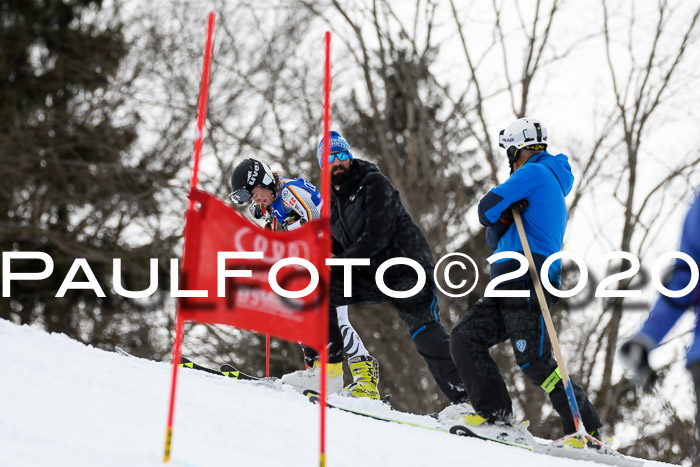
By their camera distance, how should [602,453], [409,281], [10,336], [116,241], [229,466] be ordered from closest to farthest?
1. [229,466]
2. [602,453]
3. [409,281]
4. [10,336]
5. [116,241]

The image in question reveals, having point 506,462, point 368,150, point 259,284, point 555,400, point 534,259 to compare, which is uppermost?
point 368,150

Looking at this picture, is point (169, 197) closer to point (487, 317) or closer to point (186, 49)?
point (186, 49)

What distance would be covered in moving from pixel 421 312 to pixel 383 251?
1.71 feet

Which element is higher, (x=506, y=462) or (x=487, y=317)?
(x=487, y=317)

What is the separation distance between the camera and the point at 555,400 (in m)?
5.36

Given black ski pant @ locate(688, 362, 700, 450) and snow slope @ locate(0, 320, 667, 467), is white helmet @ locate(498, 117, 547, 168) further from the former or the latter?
black ski pant @ locate(688, 362, 700, 450)

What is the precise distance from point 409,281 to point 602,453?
184 cm

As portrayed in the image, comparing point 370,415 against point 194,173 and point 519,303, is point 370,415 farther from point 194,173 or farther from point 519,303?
point 194,173

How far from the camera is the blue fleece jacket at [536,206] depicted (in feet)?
17.5

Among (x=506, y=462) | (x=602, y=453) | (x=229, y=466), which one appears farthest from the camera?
Answer: (x=602, y=453)

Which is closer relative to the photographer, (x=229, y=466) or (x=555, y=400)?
(x=229, y=466)

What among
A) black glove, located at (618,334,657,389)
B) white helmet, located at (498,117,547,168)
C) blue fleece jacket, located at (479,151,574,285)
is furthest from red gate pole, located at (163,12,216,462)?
white helmet, located at (498,117,547,168)

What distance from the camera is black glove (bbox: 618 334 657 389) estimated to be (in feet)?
9.35

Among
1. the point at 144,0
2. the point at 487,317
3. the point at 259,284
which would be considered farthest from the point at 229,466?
the point at 144,0
